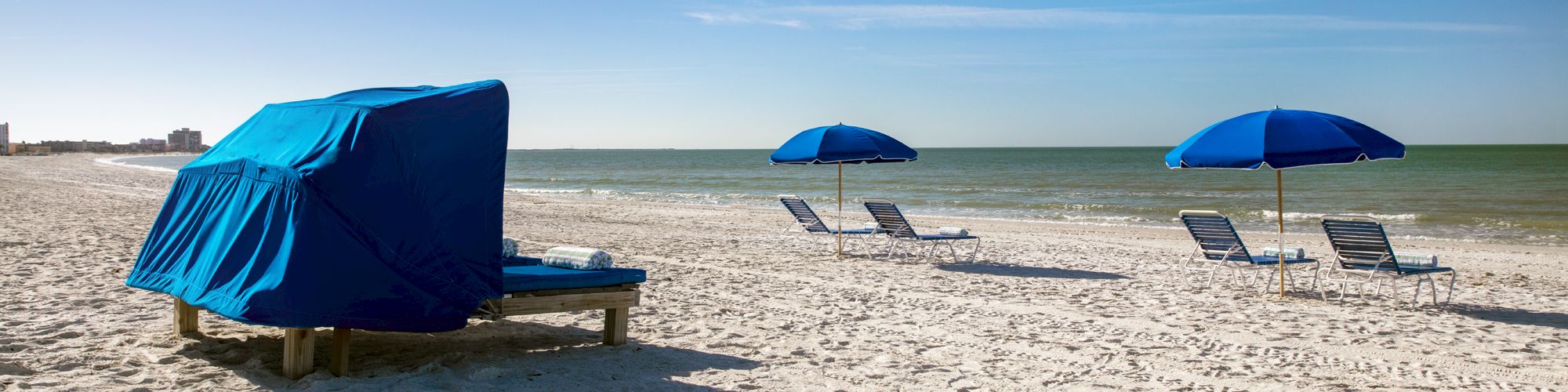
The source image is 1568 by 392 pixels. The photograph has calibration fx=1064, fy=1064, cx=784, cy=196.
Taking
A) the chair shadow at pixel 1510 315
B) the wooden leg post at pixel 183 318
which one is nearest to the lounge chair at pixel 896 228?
the chair shadow at pixel 1510 315

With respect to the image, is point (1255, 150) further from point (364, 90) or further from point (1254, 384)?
point (364, 90)

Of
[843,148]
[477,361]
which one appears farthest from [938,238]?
[477,361]

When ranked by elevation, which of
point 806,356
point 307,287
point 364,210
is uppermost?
point 364,210

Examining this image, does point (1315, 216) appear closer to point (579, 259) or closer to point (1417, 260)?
point (1417, 260)

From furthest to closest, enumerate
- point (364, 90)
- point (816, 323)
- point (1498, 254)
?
point (1498, 254)
point (816, 323)
point (364, 90)

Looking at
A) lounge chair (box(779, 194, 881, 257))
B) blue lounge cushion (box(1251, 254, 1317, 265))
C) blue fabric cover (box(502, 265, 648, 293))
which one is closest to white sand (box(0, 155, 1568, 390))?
blue lounge cushion (box(1251, 254, 1317, 265))

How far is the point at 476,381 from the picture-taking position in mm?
4465

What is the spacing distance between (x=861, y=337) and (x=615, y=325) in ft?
4.47

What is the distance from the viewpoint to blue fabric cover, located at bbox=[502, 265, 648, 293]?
482cm

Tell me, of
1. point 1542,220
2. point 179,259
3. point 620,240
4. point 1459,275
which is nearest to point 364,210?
point 179,259

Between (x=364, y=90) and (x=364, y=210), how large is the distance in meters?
1.00

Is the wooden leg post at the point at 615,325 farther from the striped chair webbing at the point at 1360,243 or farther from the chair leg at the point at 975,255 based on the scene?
the chair leg at the point at 975,255

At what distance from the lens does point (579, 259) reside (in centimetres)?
519

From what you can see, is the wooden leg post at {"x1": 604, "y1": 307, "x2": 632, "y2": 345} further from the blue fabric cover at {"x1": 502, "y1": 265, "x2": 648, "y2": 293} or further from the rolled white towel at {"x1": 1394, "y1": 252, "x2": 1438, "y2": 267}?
the rolled white towel at {"x1": 1394, "y1": 252, "x2": 1438, "y2": 267}
